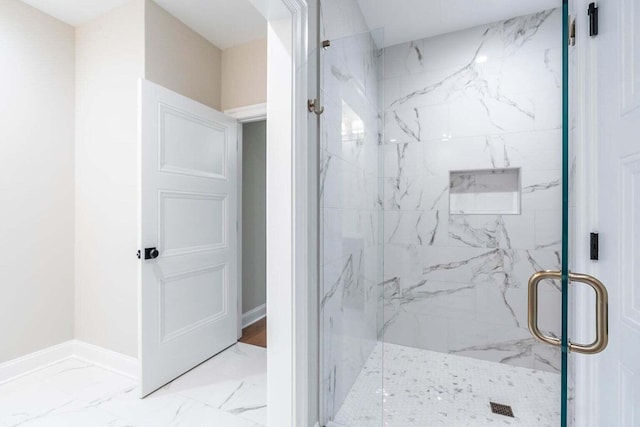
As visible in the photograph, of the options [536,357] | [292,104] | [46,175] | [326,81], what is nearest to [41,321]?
[46,175]

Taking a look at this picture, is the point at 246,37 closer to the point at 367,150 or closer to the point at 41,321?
the point at 367,150

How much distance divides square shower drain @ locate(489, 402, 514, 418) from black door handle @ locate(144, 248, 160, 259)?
217cm

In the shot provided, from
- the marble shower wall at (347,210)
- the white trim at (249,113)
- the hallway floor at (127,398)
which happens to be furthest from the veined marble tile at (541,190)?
the hallway floor at (127,398)

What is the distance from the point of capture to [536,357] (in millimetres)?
1976

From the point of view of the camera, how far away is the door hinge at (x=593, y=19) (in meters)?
0.98

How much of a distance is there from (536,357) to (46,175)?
12.4ft

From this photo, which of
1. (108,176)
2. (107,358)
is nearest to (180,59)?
(108,176)

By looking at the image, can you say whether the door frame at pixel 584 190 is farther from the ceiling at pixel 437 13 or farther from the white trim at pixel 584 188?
the ceiling at pixel 437 13

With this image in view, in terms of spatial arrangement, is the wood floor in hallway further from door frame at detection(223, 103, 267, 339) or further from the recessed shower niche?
the recessed shower niche

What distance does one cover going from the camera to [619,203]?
89cm

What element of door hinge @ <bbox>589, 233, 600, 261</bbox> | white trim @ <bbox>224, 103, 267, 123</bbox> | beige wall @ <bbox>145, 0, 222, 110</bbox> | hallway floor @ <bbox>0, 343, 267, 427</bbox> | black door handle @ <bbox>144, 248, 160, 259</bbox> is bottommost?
hallway floor @ <bbox>0, 343, 267, 427</bbox>

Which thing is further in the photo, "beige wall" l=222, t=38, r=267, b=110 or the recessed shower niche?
"beige wall" l=222, t=38, r=267, b=110

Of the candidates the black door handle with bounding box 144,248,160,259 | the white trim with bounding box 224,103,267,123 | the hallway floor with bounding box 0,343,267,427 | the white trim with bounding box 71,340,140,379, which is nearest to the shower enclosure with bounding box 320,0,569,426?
the hallway floor with bounding box 0,343,267,427

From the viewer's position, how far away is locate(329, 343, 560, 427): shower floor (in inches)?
59.2
